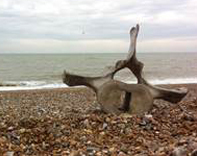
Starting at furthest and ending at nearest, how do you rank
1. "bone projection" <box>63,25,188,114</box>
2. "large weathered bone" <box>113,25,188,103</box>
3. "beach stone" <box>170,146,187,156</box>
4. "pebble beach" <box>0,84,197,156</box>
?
1. "large weathered bone" <box>113,25,188,103</box>
2. "bone projection" <box>63,25,188,114</box>
3. "pebble beach" <box>0,84,197,156</box>
4. "beach stone" <box>170,146,187,156</box>

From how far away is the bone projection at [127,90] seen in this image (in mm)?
8305

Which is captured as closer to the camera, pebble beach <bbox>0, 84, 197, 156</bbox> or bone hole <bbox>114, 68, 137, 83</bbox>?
pebble beach <bbox>0, 84, 197, 156</bbox>

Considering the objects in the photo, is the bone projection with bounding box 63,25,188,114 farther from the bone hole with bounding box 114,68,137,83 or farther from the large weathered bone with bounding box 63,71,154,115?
the bone hole with bounding box 114,68,137,83

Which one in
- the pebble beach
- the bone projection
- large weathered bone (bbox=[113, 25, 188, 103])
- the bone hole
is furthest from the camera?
the bone hole

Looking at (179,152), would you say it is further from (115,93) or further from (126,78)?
(126,78)

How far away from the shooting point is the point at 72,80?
8516 millimetres

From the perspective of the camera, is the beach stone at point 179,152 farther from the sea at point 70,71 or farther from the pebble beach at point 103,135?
the sea at point 70,71

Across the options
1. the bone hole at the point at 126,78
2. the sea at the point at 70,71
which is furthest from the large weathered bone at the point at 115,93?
the bone hole at the point at 126,78

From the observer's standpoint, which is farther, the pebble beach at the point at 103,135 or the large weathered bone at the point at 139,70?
the large weathered bone at the point at 139,70

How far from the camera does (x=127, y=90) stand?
831cm

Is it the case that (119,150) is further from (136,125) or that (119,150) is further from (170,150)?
(136,125)

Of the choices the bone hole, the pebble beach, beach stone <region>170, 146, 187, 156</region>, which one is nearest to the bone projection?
the pebble beach

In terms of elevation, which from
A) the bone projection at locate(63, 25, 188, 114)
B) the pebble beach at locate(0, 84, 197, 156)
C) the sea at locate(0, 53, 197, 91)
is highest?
the bone projection at locate(63, 25, 188, 114)

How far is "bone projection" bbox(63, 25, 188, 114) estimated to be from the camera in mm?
8305
